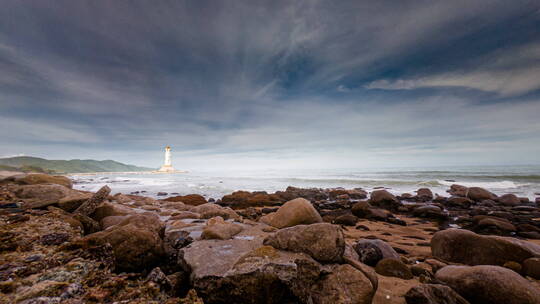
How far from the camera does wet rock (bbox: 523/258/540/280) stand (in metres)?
3.82

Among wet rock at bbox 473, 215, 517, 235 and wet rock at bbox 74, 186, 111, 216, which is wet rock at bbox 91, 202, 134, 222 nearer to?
wet rock at bbox 74, 186, 111, 216

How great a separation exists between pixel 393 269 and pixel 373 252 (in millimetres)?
524

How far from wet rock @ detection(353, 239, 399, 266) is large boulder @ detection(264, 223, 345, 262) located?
145cm

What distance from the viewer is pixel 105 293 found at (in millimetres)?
2102

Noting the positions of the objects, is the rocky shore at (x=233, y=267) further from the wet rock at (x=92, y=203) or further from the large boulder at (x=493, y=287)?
the wet rock at (x=92, y=203)

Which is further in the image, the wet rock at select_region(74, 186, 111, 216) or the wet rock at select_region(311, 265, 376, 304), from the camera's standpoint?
the wet rock at select_region(74, 186, 111, 216)

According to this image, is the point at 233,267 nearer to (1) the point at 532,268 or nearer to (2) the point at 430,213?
(1) the point at 532,268

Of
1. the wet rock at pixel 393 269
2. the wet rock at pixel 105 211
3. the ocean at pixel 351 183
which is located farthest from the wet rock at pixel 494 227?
the wet rock at pixel 105 211

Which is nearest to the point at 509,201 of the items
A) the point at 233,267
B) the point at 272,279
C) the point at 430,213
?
the point at 430,213

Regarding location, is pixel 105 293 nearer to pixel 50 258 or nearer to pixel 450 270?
pixel 50 258

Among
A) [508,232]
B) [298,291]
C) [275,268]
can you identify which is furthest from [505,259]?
[508,232]

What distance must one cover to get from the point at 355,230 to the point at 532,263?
4417 mm

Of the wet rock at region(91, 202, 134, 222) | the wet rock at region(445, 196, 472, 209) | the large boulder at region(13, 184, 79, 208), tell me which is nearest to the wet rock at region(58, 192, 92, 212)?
the wet rock at region(91, 202, 134, 222)

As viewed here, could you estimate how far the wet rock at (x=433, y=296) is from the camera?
2.67m
